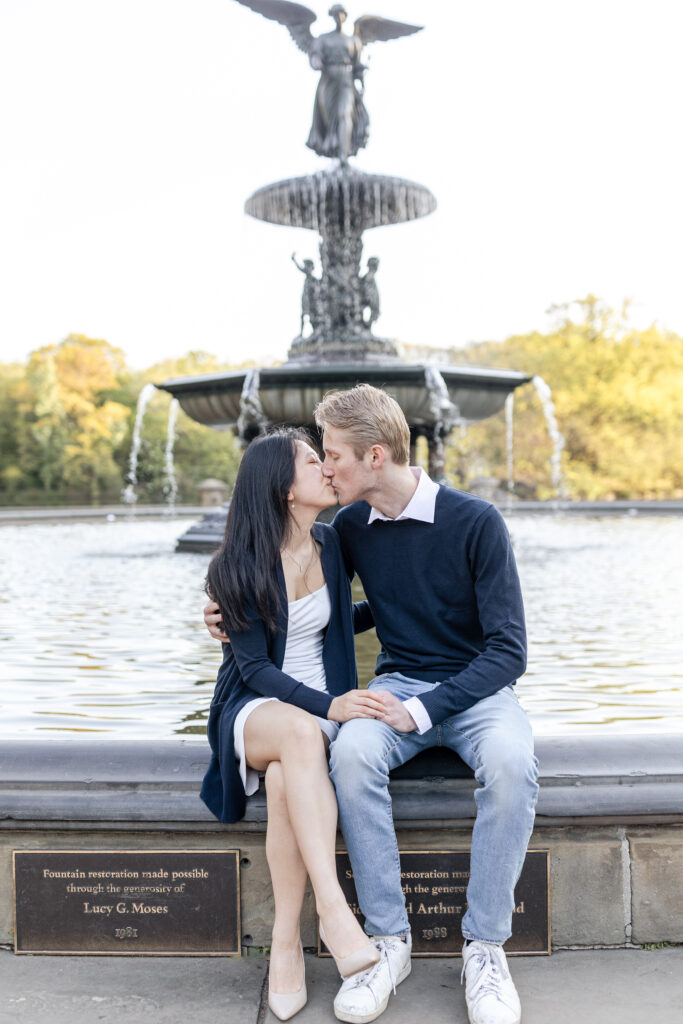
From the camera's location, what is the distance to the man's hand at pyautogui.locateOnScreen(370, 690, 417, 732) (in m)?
2.71

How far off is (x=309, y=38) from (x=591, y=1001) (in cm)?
1391

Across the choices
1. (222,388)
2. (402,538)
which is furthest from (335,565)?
(222,388)

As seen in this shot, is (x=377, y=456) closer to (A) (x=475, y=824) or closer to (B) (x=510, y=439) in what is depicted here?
(A) (x=475, y=824)

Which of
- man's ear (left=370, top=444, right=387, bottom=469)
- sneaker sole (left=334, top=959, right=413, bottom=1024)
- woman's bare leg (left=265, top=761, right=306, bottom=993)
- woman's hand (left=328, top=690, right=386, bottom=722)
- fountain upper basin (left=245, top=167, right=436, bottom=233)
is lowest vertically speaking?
sneaker sole (left=334, top=959, right=413, bottom=1024)

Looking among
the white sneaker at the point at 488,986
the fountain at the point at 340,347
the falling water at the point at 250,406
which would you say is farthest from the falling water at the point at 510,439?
the white sneaker at the point at 488,986

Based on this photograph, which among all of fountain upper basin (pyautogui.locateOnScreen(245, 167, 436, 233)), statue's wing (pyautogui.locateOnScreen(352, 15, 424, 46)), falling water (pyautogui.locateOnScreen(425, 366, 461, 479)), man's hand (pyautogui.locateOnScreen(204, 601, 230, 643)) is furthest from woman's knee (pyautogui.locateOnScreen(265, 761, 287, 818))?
A: statue's wing (pyautogui.locateOnScreen(352, 15, 424, 46))

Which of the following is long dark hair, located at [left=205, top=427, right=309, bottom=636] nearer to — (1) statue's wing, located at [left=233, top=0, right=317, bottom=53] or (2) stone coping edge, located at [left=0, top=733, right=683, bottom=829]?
(2) stone coping edge, located at [left=0, top=733, right=683, bottom=829]

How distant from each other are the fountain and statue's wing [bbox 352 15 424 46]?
2cm

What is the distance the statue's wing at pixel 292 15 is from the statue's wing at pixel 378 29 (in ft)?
2.13

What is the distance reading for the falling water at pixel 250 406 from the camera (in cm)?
1184

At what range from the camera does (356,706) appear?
107 inches

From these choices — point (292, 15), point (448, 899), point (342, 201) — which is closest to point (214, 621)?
point (448, 899)

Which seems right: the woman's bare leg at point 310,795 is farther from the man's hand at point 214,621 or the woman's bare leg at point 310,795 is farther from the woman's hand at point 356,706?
the man's hand at point 214,621

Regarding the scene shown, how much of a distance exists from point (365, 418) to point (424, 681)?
743 millimetres
